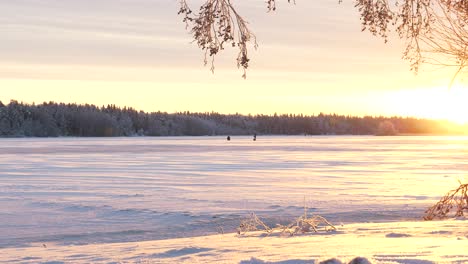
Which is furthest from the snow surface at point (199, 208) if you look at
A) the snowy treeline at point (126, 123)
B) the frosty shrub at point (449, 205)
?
the snowy treeline at point (126, 123)

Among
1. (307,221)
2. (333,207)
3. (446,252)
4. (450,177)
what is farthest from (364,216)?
(450,177)

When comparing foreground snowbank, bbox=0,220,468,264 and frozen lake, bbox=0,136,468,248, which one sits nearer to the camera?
foreground snowbank, bbox=0,220,468,264

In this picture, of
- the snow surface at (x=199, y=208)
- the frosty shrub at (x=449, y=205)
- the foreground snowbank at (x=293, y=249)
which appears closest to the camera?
the foreground snowbank at (x=293, y=249)

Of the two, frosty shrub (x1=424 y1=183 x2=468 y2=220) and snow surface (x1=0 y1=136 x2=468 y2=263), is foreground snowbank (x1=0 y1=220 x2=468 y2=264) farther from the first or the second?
frosty shrub (x1=424 y1=183 x2=468 y2=220)

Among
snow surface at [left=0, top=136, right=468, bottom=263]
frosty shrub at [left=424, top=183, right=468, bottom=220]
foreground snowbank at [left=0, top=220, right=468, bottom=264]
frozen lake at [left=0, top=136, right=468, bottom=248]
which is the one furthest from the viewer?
frozen lake at [left=0, top=136, right=468, bottom=248]

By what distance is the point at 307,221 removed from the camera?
1158 centimetres

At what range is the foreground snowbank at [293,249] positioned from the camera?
7.91 meters

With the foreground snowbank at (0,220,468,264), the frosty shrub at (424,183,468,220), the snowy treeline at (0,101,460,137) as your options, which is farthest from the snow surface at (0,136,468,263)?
the snowy treeline at (0,101,460,137)

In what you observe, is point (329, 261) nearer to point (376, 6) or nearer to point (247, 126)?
point (376, 6)

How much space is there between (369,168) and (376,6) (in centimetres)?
2364

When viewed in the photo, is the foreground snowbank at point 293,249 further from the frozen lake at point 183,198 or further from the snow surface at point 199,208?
the frozen lake at point 183,198

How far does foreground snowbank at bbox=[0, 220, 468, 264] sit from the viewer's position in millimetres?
7910

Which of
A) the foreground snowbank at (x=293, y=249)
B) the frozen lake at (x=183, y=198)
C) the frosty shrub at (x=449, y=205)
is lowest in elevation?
the frozen lake at (x=183, y=198)

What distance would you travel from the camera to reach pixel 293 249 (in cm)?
887
